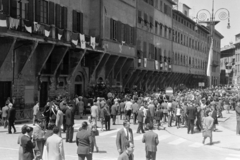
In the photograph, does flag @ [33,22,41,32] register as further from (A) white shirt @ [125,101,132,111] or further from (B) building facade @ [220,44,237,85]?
(B) building facade @ [220,44,237,85]

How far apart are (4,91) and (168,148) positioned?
36.8ft

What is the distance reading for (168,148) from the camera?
16.4 m

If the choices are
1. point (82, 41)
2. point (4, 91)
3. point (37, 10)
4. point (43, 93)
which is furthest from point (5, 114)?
point (82, 41)

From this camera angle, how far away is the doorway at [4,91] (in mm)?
22922

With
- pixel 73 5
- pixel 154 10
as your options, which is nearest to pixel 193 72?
pixel 154 10

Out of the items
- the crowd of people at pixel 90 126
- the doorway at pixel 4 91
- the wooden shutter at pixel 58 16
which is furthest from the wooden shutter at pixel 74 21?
the doorway at pixel 4 91

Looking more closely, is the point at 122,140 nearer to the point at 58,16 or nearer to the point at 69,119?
the point at 69,119

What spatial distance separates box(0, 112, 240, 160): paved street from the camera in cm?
1422

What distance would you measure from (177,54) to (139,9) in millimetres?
17546

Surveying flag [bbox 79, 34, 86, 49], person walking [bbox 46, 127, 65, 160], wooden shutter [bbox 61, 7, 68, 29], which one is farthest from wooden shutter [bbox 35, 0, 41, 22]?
person walking [bbox 46, 127, 65, 160]

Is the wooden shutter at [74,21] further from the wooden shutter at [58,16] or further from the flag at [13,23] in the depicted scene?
the flag at [13,23]

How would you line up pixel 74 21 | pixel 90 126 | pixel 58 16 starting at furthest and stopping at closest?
pixel 74 21, pixel 58 16, pixel 90 126

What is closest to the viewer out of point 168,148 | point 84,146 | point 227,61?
point 84,146

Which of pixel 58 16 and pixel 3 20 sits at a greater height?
pixel 58 16
